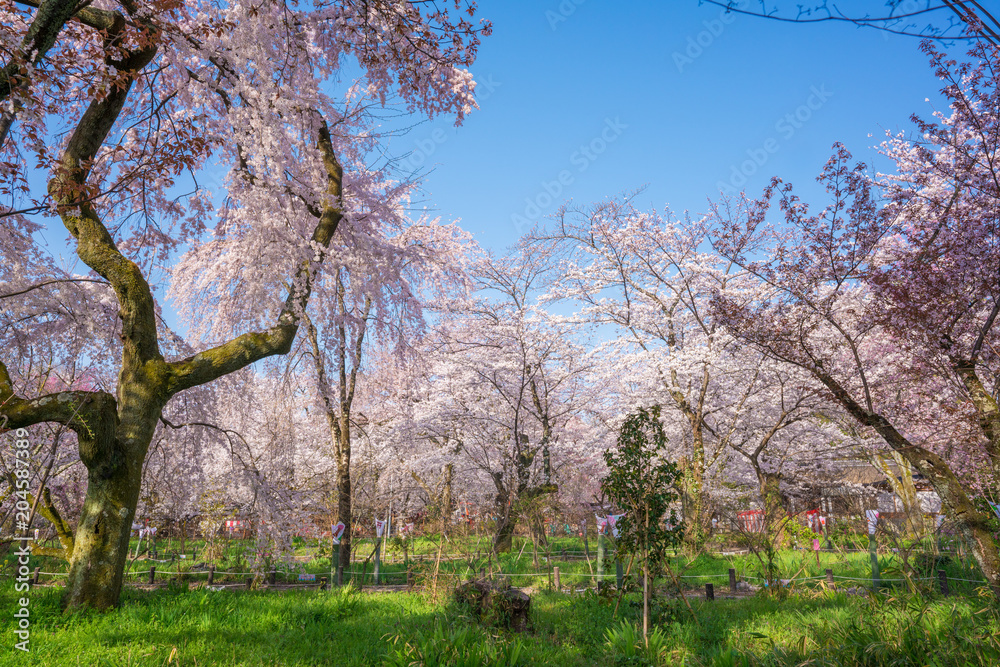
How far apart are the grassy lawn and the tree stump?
0.18m

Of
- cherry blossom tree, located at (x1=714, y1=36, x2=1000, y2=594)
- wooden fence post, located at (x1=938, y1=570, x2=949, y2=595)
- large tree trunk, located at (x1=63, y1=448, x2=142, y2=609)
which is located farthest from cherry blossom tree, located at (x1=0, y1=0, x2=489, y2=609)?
wooden fence post, located at (x1=938, y1=570, x2=949, y2=595)

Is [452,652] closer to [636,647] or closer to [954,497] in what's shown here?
[636,647]

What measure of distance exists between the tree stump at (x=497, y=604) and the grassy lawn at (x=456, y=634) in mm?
185

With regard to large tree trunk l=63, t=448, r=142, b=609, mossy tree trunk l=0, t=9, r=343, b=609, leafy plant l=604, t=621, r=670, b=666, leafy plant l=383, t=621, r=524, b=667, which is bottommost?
leafy plant l=604, t=621, r=670, b=666

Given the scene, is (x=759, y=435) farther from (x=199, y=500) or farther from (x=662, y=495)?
(x=199, y=500)

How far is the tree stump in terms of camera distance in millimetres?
6270

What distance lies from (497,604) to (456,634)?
4.63ft

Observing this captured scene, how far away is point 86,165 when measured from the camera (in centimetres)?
464

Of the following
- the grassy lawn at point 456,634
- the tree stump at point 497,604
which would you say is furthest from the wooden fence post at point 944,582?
the tree stump at point 497,604

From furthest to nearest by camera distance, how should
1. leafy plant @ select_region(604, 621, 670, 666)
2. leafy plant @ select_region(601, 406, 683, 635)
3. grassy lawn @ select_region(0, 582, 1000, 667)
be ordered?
leafy plant @ select_region(601, 406, 683, 635) < leafy plant @ select_region(604, 621, 670, 666) < grassy lawn @ select_region(0, 582, 1000, 667)

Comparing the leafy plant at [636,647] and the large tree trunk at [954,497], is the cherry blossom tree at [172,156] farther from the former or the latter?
the large tree trunk at [954,497]

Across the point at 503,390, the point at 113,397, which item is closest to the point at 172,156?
the point at 113,397

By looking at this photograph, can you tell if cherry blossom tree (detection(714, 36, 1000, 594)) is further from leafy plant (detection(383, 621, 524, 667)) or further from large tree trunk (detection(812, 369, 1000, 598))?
leafy plant (detection(383, 621, 524, 667))

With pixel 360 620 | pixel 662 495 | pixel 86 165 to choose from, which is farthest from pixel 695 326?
pixel 86 165
